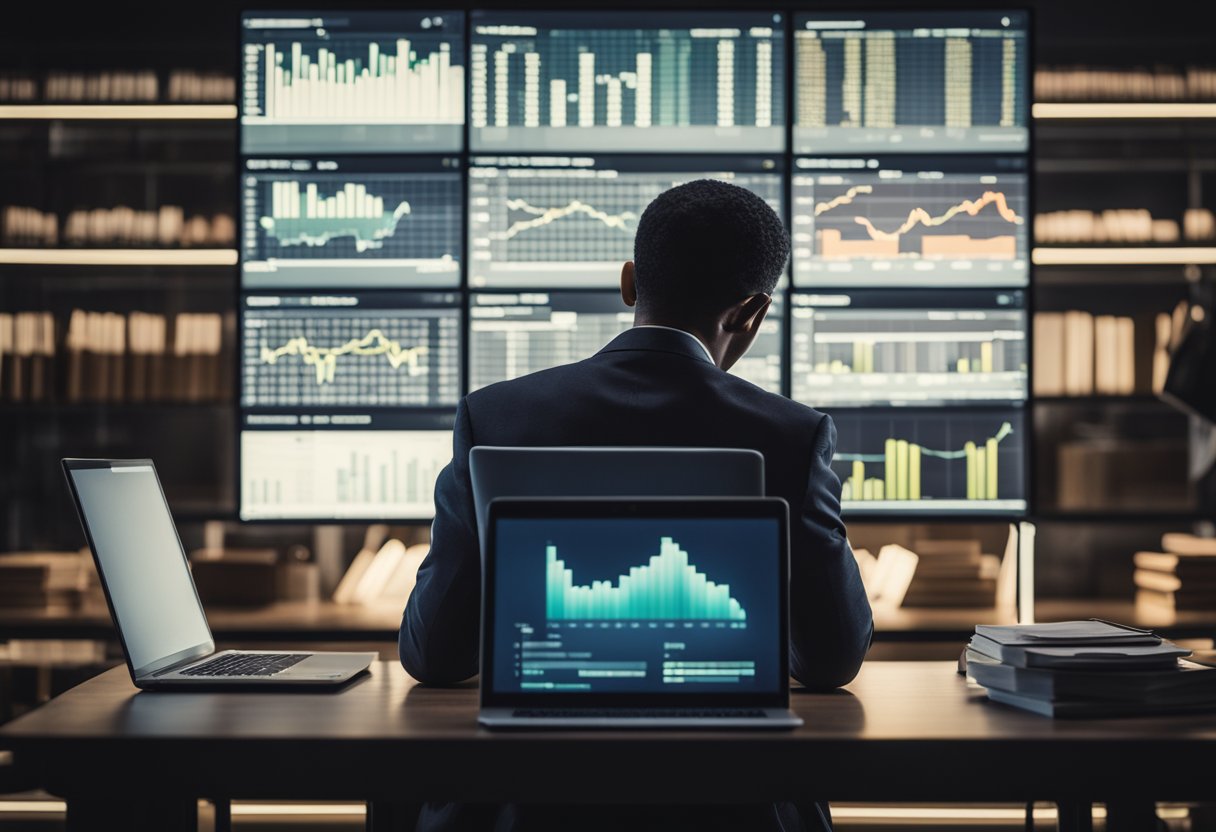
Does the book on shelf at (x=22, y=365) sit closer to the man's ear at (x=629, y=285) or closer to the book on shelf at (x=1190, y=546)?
the man's ear at (x=629, y=285)

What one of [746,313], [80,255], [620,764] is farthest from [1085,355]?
[80,255]

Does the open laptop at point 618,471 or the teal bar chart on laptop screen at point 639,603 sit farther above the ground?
the open laptop at point 618,471

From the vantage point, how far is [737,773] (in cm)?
105

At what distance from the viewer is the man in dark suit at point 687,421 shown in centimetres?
129

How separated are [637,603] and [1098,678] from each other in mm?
522

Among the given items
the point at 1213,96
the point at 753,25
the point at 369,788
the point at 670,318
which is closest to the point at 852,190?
the point at 753,25

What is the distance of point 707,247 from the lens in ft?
4.67

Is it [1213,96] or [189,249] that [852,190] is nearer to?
[1213,96]

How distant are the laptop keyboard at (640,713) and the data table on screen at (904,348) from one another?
1.97 meters

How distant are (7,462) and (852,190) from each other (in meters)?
2.86

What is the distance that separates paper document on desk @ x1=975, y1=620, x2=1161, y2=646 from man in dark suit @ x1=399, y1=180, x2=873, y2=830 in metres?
0.16

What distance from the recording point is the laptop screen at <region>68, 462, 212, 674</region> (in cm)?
135

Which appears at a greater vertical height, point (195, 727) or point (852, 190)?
point (852, 190)

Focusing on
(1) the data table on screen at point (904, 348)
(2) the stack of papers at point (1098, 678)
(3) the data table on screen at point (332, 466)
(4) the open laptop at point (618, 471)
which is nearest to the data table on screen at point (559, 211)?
(1) the data table on screen at point (904, 348)
